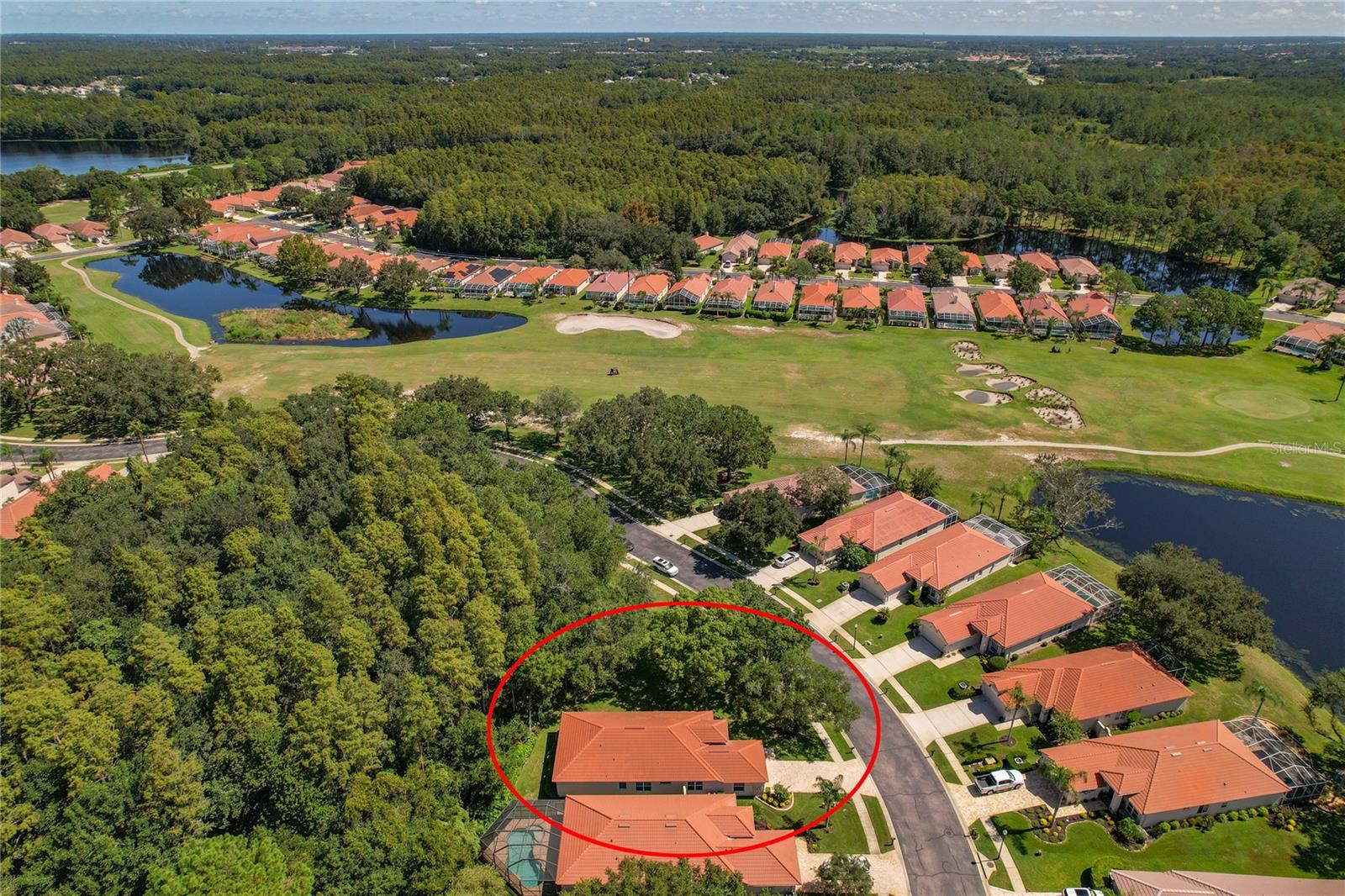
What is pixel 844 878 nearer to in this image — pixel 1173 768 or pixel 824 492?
pixel 1173 768

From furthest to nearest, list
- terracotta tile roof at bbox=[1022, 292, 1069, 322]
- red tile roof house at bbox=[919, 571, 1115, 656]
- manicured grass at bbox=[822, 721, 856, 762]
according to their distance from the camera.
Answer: terracotta tile roof at bbox=[1022, 292, 1069, 322] < red tile roof house at bbox=[919, 571, 1115, 656] < manicured grass at bbox=[822, 721, 856, 762]

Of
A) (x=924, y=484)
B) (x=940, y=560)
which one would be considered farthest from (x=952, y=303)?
(x=940, y=560)

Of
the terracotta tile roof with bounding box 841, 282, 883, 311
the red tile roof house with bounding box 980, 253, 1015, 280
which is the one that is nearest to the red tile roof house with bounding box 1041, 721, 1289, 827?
the terracotta tile roof with bounding box 841, 282, 883, 311

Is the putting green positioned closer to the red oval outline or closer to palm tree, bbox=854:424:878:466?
palm tree, bbox=854:424:878:466

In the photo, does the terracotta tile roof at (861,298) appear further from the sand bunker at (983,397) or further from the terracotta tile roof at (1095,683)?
the terracotta tile roof at (1095,683)

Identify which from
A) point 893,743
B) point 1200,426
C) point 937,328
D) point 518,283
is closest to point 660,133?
point 518,283

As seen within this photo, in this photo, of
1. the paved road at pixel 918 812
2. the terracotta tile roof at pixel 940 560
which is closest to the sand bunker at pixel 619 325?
the terracotta tile roof at pixel 940 560
